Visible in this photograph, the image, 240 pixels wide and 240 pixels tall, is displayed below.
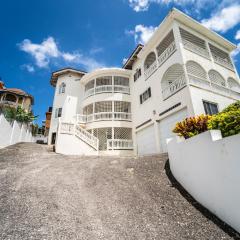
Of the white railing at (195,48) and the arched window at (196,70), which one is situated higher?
the white railing at (195,48)

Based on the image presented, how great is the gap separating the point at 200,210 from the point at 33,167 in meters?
7.48

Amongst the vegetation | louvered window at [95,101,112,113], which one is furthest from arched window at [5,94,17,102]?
the vegetation

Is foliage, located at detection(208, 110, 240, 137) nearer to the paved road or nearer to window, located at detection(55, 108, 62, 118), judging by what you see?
the paved road

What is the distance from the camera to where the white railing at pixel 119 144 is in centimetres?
1728

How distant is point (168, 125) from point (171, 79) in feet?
15.9

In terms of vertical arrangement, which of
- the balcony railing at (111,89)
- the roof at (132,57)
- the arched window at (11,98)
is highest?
the arched window at (11,98)

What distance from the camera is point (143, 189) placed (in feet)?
20.2

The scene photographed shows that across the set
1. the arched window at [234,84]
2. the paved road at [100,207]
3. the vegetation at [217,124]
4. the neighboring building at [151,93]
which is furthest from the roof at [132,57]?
the paved road at [100,207]

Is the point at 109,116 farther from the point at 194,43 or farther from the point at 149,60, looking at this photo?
the point at 194,43

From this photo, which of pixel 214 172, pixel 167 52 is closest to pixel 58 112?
pixel 167 52

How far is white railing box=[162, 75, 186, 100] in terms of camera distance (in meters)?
12.8

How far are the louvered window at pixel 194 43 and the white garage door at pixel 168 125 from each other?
5.97m

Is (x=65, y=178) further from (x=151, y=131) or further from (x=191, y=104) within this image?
(x=151, y=131)

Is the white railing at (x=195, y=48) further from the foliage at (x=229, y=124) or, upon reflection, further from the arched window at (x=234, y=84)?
the foliage at (x=229, y=124)
